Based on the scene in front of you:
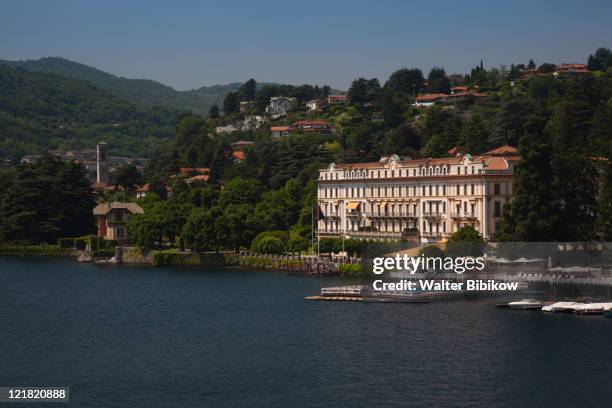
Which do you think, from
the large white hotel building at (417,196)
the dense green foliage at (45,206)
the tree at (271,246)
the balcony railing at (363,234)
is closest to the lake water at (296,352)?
the large white hotel building at (417,196)

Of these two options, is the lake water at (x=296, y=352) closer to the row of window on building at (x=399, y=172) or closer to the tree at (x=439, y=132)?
the row of window on building at (x=399, y=172)

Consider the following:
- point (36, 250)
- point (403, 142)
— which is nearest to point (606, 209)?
point (403, 142)

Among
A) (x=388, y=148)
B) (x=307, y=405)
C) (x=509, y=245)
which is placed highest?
(x=388, y=148)

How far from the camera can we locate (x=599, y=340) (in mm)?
56344

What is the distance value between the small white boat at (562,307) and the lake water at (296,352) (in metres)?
1.07

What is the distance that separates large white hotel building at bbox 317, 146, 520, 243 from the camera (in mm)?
96438

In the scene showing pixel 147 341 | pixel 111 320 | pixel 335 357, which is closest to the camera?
pixel 335 357

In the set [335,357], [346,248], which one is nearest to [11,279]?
[346,248]

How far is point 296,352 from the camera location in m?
54.6

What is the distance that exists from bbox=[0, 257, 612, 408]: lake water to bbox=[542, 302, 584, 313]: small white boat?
1.07 metres

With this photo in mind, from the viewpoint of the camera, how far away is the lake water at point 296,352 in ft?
149

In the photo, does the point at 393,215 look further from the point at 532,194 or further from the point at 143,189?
the point at 143,189

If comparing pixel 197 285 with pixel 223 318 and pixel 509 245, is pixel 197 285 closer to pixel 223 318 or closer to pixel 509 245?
pixel 223 318

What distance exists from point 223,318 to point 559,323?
19567 millimetres
